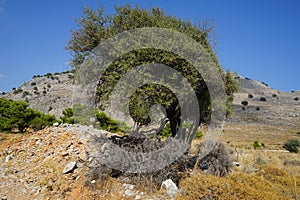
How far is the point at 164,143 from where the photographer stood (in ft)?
23.5

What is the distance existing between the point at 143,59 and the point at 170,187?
371cm

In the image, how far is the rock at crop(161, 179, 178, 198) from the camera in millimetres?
5930

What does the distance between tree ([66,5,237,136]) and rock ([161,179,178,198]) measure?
2.13 meters

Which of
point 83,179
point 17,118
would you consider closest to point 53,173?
point 83,179

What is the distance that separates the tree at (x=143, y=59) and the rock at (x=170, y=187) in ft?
6.98

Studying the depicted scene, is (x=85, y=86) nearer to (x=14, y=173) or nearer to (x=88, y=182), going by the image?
(x=88, y=182)

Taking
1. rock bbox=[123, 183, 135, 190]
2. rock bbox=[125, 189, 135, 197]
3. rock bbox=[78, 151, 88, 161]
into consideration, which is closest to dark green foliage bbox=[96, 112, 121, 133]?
rock bbox=[78, 151, 88, 161]

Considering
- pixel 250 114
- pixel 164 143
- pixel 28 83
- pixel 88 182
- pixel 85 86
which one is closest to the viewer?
pixel 88 182

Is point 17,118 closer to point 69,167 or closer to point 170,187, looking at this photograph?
point 69,167

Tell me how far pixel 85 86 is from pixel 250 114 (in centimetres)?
5713

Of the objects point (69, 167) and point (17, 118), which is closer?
point (69, 167)

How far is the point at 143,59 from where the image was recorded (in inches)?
271

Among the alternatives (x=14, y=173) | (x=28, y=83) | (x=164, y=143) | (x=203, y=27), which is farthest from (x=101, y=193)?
Answer: (x=28, y=83)

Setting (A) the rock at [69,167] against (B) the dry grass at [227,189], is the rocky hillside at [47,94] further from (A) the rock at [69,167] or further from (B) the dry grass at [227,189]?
(B) the dry grass at [227,189]
